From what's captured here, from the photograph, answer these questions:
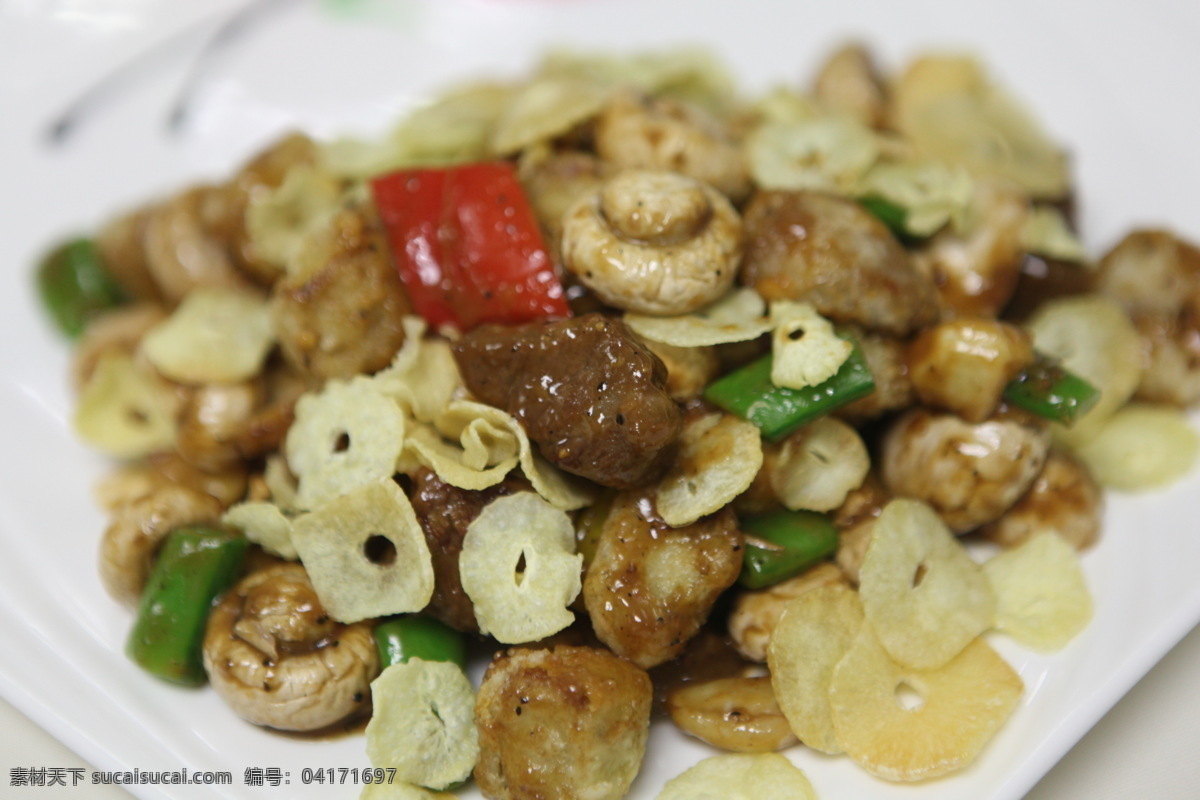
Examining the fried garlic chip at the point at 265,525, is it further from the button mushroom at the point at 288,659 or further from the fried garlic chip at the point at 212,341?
the fried garlic chip at the point at 212,341

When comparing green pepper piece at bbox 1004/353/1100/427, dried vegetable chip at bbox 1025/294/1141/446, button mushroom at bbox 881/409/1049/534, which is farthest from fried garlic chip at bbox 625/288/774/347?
dried vegetable chip at bbox 1025/294/1141/446

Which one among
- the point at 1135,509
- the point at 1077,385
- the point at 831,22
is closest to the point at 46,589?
the point at 1077,385

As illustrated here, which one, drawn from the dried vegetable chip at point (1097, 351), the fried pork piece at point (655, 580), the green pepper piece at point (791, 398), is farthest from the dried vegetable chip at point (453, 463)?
the dried vegetable chip at point (1097, 351)

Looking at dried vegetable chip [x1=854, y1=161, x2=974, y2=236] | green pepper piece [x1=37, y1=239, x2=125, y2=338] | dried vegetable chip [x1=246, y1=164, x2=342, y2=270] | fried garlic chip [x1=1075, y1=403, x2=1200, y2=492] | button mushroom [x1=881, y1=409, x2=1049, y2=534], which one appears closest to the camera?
button mushroom [x1=881, y1=409, x2=1049, y2=534]

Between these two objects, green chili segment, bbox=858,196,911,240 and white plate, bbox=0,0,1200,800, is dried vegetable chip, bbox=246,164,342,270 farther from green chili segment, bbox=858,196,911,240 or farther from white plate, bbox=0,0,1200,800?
green chili segment, bbox=858,196,911,240

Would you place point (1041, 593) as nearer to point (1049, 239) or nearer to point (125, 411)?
point (1049, 239)

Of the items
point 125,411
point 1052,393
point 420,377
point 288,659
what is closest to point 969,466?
point 1052,393

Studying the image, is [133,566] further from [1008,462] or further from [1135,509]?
[1135,509]
